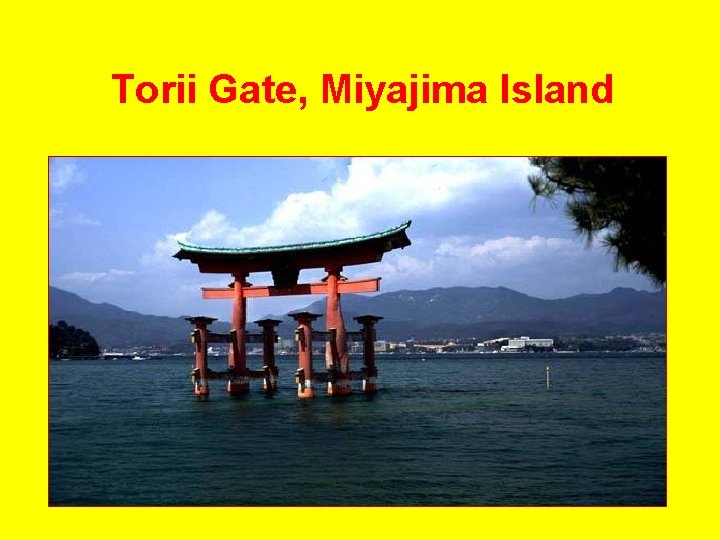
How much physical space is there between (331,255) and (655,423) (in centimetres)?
928

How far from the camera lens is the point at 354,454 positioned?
14.9 m

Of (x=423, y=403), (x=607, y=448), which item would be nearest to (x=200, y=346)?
(x=423, y=403)

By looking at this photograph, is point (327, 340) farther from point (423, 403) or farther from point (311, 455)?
point (311, 455)

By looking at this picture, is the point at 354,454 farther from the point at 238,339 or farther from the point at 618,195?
the point at 238,339

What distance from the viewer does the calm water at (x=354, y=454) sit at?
1179 cm

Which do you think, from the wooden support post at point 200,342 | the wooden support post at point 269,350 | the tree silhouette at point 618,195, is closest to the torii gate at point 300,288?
the wooden support post at point 200,342

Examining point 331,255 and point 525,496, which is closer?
point 525,496

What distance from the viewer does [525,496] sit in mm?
11625

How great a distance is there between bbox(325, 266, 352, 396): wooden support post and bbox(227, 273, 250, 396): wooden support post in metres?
2.49

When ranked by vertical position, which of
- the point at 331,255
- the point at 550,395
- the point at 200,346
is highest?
the point at 331,255

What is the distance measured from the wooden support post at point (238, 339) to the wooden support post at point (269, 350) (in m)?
1.41

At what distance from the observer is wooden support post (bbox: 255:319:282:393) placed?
26.6 meters

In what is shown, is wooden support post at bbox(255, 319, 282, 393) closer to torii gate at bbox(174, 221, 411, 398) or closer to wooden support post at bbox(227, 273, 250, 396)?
torii gate at bbox(174, 221, 411, 398)

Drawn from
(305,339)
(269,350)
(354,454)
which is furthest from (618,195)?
(269,350)
